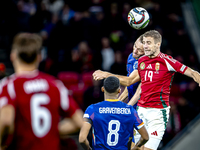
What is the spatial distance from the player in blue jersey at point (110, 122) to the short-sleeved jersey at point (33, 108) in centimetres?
138

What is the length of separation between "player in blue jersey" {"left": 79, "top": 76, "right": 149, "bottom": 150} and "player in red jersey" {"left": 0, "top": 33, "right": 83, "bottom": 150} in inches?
51.1

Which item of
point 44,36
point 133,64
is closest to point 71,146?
point 133,64

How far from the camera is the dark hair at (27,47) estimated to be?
2367mm

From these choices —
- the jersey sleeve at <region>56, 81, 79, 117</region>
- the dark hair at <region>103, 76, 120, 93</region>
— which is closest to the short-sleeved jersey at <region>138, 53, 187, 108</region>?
the dark hair at <region>103, 76, 120, 93</region>

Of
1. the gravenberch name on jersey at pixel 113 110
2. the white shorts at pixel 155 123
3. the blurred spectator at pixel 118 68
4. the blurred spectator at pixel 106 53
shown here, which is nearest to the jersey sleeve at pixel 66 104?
the gravenberch name on jersey at pixel 113 110

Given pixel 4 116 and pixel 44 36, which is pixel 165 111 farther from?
pixel 44 36

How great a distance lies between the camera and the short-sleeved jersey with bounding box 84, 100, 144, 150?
3.78m

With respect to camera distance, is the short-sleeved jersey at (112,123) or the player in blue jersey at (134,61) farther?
the player in blue jersey at (134,61)

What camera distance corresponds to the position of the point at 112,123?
12.4ft

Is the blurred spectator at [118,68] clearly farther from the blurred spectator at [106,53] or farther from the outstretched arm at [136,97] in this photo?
the outstretched arm at [136,97]

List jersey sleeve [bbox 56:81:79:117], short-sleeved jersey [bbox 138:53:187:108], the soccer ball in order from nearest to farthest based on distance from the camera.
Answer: jersey sleeve [bbox 56:81:79:117] → short-sleeved jersey [bbox 138:53:187:108] → the soccer ball

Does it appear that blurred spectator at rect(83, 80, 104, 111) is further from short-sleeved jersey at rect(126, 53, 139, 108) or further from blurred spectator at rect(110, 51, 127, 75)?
short-sleeved jersey at rect(126, 53, 139, 108)

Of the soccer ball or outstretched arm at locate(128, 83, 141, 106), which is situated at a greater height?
the soccer ball

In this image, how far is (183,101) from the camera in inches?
365
